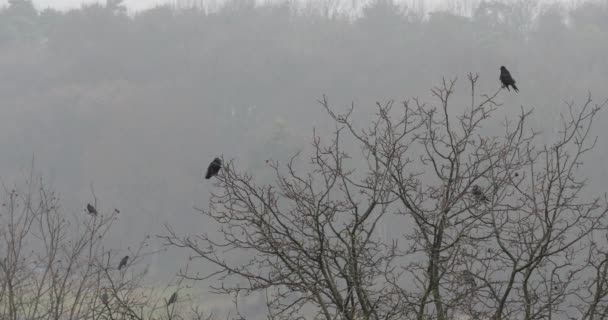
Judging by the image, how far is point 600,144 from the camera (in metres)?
42.7

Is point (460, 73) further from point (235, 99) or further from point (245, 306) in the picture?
point (245, 306)

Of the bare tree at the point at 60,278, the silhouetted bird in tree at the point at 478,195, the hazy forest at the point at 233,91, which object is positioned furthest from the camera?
the hazy forest at the point at 233,91

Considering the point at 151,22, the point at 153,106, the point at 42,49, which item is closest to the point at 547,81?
the point at 153,106

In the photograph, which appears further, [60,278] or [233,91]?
[233,91]

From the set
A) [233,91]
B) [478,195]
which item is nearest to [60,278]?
[478,195]

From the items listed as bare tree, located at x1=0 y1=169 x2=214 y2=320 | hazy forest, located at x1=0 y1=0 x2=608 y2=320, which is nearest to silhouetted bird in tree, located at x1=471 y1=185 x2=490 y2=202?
bare tree, located at x1=0 y1=169 x2=214 y2=320

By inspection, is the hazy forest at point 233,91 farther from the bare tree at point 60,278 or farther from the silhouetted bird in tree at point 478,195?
the silhouetted bird in tree at point 478,195

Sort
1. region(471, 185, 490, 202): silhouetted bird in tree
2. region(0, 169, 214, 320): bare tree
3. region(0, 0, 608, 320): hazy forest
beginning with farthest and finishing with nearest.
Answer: region(0, 0, 608, 320): hazy forest → region(0, 169, 214, 320): bare tree → region(471, 185, 490, 202): silhouetted bird in tree

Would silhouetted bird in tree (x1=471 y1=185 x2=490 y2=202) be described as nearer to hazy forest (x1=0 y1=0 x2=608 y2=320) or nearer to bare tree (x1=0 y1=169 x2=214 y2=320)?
bare tree (x1=0 y1=169 x2=214 y2=320)

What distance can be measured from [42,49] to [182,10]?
1272 centimetres

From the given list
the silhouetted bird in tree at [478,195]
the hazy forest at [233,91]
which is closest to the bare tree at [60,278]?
the silhouetted bird in tree at [478,195]

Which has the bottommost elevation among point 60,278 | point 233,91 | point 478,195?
point 478,195

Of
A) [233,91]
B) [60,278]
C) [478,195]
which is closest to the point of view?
[478,195]

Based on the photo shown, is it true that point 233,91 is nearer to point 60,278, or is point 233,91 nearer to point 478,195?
point 60,278
